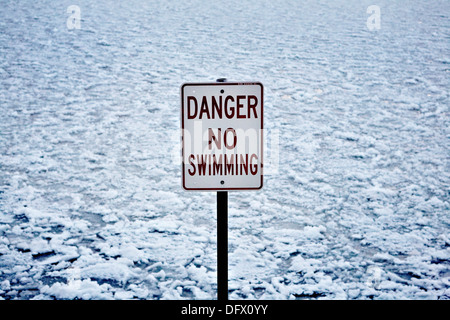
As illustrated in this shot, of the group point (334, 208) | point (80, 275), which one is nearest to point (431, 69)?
point (334, 208)

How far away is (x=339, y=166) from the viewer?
5258mm

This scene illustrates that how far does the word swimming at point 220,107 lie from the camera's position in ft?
7.48

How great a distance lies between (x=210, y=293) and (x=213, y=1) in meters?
18.2

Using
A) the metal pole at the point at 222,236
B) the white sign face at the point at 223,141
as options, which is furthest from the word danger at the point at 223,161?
the metal pole at the point at 222,236

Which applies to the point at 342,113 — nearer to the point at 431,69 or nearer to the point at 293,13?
the point at 431,69

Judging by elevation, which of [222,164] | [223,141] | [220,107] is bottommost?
[222,164]

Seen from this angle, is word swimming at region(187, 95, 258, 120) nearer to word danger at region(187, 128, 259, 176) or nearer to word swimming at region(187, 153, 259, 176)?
word danger at region(187, 128, 259, 176)

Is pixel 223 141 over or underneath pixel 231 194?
over

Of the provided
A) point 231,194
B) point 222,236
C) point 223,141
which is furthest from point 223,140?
point 231,194

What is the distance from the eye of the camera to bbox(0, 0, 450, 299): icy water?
10.7ft

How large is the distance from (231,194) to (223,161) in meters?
2.45

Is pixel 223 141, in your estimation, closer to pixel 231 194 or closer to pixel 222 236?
pixel 222 236

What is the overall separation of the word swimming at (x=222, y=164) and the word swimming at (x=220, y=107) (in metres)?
0.21

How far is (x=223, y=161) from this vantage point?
7.64ft
